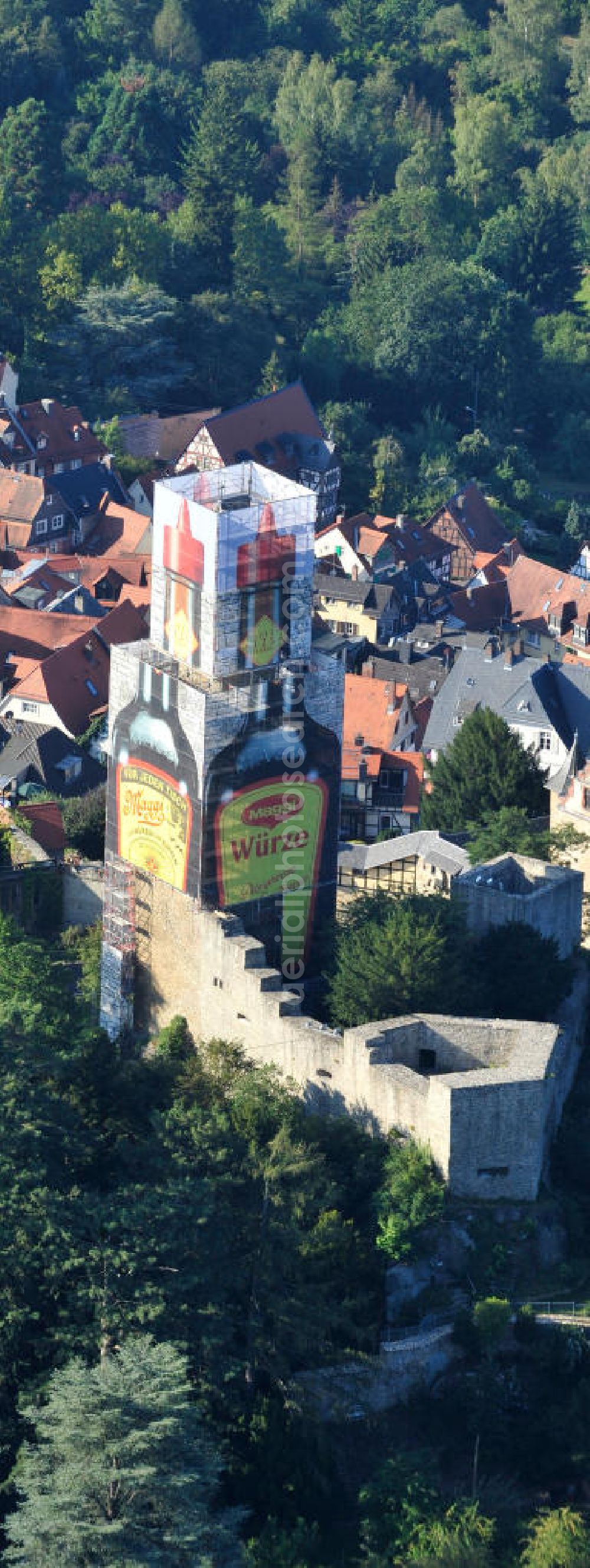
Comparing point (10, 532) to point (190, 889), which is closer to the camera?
point (190, 889)

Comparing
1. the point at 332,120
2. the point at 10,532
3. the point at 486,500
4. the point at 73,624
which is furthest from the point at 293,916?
the point at 332,120

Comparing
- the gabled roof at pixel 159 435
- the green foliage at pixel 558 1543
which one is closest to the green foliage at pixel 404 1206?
the green foliage at pixel 558 1543

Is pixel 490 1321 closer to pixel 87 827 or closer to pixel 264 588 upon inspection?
pixel 264 588

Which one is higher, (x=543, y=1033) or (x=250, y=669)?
(x=250, y=669)

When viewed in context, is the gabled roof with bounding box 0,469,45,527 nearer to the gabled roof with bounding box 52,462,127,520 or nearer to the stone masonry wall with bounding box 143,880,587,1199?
the gabled roof with bounding box 52,462,127,520

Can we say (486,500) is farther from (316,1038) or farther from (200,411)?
(316,1038)

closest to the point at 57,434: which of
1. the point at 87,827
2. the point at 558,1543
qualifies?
the point at 87,827

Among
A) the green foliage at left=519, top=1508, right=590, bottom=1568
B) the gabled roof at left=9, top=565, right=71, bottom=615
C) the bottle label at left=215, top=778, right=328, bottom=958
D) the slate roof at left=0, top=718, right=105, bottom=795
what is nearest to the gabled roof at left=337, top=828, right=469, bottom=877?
the bottle label at left=215, top=778, right=328, bottom=958
